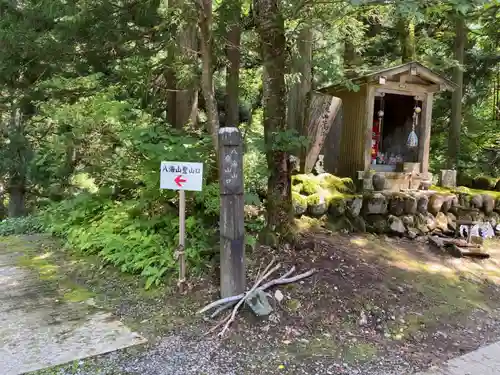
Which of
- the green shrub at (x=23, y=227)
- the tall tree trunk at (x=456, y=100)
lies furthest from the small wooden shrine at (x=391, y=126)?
the green shrub at (x=23, y=227)

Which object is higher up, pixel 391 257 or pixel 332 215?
pixel 332 215

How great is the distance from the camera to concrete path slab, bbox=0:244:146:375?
9.84 feet

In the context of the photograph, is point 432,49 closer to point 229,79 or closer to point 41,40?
point 229,79

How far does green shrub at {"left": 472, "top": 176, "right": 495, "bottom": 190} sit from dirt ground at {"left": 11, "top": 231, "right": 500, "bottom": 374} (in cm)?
389

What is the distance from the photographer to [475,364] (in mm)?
3354

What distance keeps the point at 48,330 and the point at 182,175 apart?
172 centimetres

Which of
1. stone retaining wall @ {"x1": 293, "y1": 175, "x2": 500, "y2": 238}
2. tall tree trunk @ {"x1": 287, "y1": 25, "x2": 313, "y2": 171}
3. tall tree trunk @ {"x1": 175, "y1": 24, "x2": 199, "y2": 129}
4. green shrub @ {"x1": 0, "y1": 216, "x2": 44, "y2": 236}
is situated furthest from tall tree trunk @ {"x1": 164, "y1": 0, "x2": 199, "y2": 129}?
green shrub @ {"x1": 0, "y1": 216, "x2": 44, "y2": 236}

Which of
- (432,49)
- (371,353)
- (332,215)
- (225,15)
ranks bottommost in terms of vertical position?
(371,353)

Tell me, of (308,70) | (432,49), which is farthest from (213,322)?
(432,49)

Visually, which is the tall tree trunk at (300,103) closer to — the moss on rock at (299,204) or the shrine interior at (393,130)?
the moss on rock at (299,204)

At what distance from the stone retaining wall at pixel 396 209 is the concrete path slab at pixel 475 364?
2676mm

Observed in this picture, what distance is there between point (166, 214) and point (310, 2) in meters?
2.99

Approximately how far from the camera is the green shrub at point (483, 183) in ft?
28.9

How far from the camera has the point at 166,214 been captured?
203 inches
